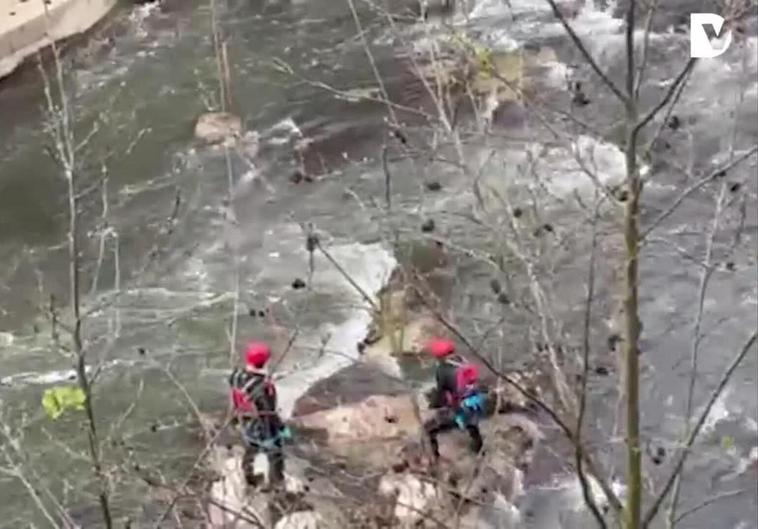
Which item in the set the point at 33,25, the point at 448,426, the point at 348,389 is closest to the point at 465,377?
the point at 448,426

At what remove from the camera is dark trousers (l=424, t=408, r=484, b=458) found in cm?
1173

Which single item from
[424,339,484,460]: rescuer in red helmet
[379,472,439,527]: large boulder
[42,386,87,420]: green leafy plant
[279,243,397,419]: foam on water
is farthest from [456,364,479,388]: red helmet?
[42,386,87,420]: green leafy plant

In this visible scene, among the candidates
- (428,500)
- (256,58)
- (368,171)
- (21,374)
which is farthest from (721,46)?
(256,58)

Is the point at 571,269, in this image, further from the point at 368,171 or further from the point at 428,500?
the point at 368,171

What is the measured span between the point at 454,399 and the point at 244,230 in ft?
21.3

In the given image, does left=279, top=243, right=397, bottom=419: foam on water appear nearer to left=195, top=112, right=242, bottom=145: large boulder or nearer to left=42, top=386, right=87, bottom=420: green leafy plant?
left=195, top=112, right=242, bottom=145: large boulder

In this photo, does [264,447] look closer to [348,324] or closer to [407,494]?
[407,494]

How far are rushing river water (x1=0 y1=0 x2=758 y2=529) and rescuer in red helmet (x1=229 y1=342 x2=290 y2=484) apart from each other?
66 cm

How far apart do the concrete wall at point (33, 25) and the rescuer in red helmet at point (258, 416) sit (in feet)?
39.7

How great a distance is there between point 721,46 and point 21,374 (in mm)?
10465

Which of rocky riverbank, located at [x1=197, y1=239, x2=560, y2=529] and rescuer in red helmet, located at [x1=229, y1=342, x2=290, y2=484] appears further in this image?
rescuer in red helmet, located at [x1=229, y1=342, x2=290, y2=484]

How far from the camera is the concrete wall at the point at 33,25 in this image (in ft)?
75.5

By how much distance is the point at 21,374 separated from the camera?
1502 centimetres

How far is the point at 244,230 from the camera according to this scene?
17.8 meters
